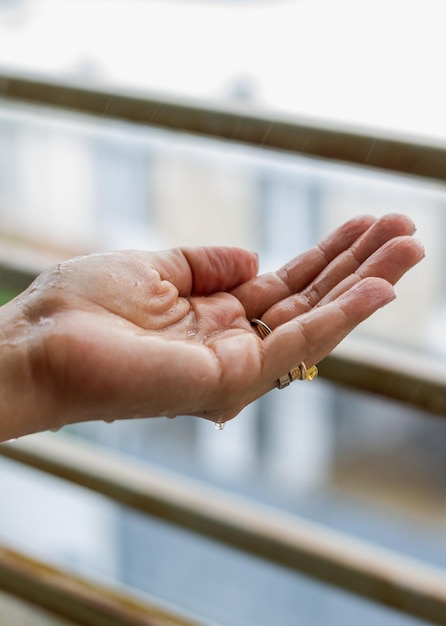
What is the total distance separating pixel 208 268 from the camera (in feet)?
2.63

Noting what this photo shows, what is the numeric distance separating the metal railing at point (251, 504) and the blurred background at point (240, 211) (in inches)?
1.0

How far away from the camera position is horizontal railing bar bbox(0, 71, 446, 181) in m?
0.80

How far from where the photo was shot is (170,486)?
1.11 meters

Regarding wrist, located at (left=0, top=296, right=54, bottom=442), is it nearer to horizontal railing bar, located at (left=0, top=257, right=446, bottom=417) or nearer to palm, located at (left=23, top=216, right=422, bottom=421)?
palm, located at (left=23, top=216, right=422, bottom=421)

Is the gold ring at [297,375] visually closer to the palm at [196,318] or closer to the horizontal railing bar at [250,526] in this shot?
the palm at [196,318]

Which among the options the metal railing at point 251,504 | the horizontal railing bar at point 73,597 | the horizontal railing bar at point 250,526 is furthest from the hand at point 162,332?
the horizontal railing bar at point 73,597

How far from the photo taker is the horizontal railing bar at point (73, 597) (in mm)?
1140

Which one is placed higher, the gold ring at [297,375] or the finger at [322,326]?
the finger at [322,326]

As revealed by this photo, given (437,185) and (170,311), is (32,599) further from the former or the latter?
(437,185)

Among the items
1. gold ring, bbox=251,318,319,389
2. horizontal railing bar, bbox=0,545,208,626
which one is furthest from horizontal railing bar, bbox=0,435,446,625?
gold ring, bbox=251,318,319,389

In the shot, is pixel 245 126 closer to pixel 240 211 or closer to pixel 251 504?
pixel 251 504

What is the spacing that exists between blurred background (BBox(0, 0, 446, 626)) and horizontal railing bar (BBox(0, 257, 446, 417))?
32mm

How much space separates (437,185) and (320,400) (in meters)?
2.57

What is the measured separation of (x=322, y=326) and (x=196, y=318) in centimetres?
15
